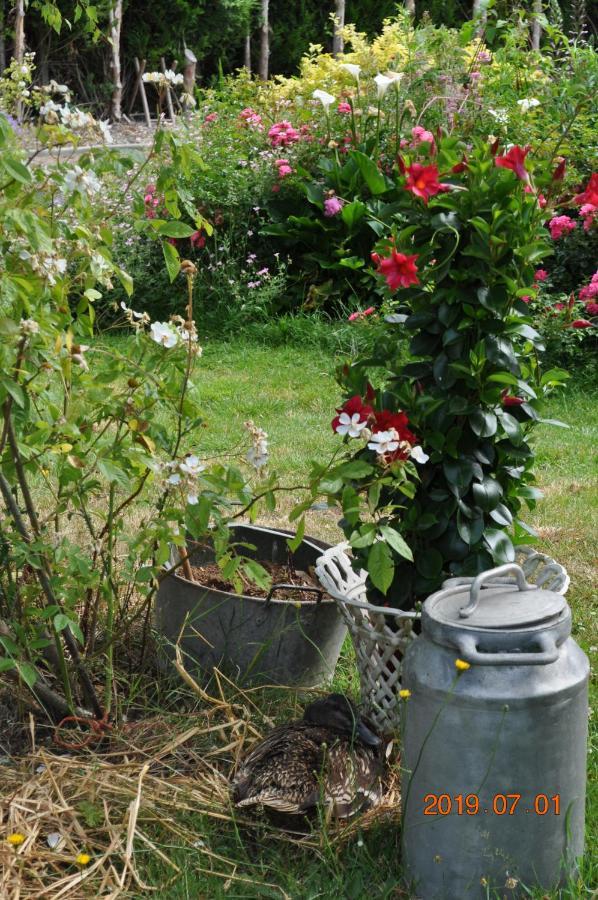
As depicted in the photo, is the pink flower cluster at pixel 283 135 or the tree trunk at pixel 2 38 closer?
the pink flower cluster at pixel 283 135

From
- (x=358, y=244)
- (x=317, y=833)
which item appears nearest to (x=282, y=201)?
(x=358, y=244)

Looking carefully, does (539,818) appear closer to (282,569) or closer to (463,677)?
(463,677)

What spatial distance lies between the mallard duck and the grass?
0.06 metres

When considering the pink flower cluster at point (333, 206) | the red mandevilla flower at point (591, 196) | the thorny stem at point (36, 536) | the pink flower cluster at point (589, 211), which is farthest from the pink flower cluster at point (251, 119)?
the thorny stem at point (36, 536)

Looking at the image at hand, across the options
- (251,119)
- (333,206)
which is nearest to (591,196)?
(333,206)

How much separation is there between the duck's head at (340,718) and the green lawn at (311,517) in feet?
0.67

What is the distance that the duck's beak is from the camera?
7.79 ft

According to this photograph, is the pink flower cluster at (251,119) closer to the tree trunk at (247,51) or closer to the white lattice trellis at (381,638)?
the white lattice trellis at (381,638)

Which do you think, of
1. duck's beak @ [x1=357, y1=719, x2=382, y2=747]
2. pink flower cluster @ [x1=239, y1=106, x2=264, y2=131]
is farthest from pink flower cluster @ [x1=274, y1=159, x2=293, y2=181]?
duck's beak @ [x1=357, y1=719, x2=382, y2=747]

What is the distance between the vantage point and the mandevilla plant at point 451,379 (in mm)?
2268

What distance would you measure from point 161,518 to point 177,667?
41 centimetres

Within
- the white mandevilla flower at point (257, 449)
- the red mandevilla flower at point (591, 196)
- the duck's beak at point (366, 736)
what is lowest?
the duck's beak at point (366, 736)

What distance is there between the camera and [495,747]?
1.91 metres

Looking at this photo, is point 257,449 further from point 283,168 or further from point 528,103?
point 283,168
